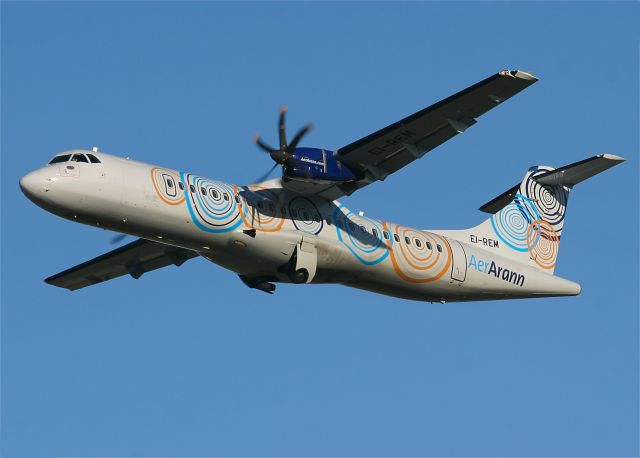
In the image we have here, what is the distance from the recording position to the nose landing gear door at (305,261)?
77.4 ft

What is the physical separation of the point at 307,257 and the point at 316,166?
78.3 inches

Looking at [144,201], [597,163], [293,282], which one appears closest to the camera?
[144,201]

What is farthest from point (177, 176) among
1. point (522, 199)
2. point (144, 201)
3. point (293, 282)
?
point (522, 199)

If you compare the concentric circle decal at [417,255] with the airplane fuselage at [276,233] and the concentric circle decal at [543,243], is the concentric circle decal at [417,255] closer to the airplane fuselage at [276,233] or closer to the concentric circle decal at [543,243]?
the airplane fuselage at [276,233]

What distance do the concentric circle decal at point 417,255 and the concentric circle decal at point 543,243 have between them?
9.77 ft

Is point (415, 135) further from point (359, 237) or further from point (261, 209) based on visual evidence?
point (261, 209)

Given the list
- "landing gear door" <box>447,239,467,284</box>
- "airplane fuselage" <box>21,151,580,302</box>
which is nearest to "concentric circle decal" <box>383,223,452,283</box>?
"airplane fuselage" <box>21,151,580,302</box>

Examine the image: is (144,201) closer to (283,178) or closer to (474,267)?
(283,178)

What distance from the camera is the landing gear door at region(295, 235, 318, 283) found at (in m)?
23.6

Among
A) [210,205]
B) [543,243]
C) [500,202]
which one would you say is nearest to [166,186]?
[210,205]

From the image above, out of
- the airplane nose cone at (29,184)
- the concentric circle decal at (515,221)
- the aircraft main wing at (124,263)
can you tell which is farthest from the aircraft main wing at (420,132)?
the airplane nose cone at (29,184)

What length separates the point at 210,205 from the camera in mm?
22875

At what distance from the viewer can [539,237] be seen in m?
28.2

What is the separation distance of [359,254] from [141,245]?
216 inches
